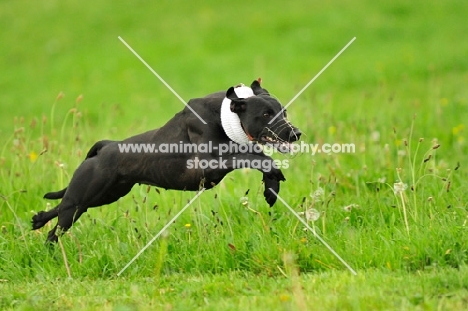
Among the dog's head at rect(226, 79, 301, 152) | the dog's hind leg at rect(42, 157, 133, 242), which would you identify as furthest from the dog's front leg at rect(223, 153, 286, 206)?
the dog's hind leg at rect(42, 157, 133, 242)

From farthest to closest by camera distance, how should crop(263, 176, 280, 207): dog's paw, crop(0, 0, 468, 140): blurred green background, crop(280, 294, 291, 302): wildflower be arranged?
crop(0, 0, 468, 140): blurred green background, crop(263, 176, 280, 207): dog's paw, crop(280, 294, 291, 302): wildflower

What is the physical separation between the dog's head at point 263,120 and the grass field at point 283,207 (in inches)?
25.6

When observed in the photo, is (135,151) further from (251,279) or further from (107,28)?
A: (107,28)

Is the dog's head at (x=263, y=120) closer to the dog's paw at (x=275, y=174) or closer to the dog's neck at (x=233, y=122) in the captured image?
the dog's neck at (x=233, y=122)

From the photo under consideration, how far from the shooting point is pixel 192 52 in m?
18.1

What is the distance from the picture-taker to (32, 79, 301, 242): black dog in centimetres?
538

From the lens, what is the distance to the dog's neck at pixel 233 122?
5469 mm

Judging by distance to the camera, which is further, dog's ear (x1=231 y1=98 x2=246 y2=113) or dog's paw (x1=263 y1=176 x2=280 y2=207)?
dog's paw (x1=263 y1=176 x2=280 y2=207)

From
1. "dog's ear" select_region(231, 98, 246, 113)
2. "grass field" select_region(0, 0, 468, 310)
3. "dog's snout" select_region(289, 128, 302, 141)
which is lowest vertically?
"grass field" select_region(0, 0, 468, 310)

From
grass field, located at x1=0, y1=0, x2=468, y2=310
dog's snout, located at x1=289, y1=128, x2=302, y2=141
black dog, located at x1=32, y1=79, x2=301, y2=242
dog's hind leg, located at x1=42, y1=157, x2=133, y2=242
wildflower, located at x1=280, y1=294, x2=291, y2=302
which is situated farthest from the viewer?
dog's hind leg, located at x1=42, y1=157, x2=133, y2=242

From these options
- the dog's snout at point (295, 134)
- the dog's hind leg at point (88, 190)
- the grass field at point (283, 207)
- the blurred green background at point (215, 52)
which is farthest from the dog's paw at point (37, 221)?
the blurred green background at point (215, 52)

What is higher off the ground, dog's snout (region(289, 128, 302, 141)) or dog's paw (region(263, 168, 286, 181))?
dog's snout (region(289, 128, 302, 141))

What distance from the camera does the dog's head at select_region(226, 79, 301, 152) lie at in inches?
208

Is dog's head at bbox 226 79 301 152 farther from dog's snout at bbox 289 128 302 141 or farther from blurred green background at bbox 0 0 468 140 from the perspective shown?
blurred green background at bbox 0 0 468 140
